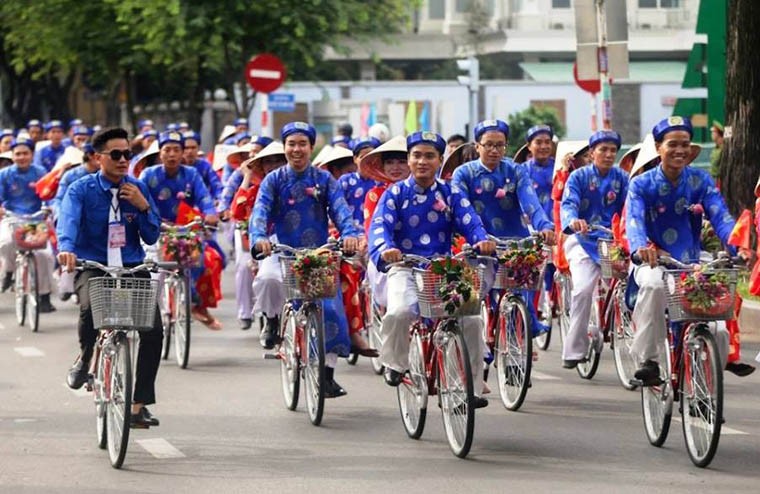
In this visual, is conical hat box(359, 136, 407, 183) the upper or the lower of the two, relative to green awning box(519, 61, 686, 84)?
lower

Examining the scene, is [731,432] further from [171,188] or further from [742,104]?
[742,104]

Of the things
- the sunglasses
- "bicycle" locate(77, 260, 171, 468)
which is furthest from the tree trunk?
"bicycle" locate(77, 260, 171, 468)

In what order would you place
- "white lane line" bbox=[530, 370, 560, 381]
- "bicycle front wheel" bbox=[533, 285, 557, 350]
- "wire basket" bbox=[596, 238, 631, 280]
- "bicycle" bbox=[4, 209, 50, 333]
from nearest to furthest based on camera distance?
"wire basket" bbox=[596, 238, 631, 280] < "white lane line" bbox=[530, 370, 560, 381] < "bicycle front wheel" bbox=[533, 285, 557, 350] < "bicycle" bbox=[4, 209, 50, 333]

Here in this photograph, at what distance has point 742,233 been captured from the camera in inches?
435

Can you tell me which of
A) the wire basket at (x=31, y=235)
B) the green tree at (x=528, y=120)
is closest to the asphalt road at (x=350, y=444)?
the wire basket at (x=31, y=235)

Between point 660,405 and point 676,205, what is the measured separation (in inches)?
47.7

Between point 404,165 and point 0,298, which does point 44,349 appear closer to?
point 404,165

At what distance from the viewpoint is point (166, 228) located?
1509cm

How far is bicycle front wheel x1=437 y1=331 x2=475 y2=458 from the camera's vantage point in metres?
9.77

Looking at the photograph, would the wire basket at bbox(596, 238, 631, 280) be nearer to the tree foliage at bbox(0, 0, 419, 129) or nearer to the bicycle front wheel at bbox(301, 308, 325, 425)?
the bicycle front wheel at bbox(301, 308, 325, 425)

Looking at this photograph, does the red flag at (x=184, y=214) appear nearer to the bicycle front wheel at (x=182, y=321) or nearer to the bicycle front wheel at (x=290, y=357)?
the bicycle front wheel at (x=182, y=321)

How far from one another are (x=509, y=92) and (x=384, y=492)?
146 feet

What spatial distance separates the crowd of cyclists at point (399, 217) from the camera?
1048 cm

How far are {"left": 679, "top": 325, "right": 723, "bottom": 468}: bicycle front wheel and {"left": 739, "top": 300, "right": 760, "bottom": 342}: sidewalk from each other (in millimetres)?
6496
